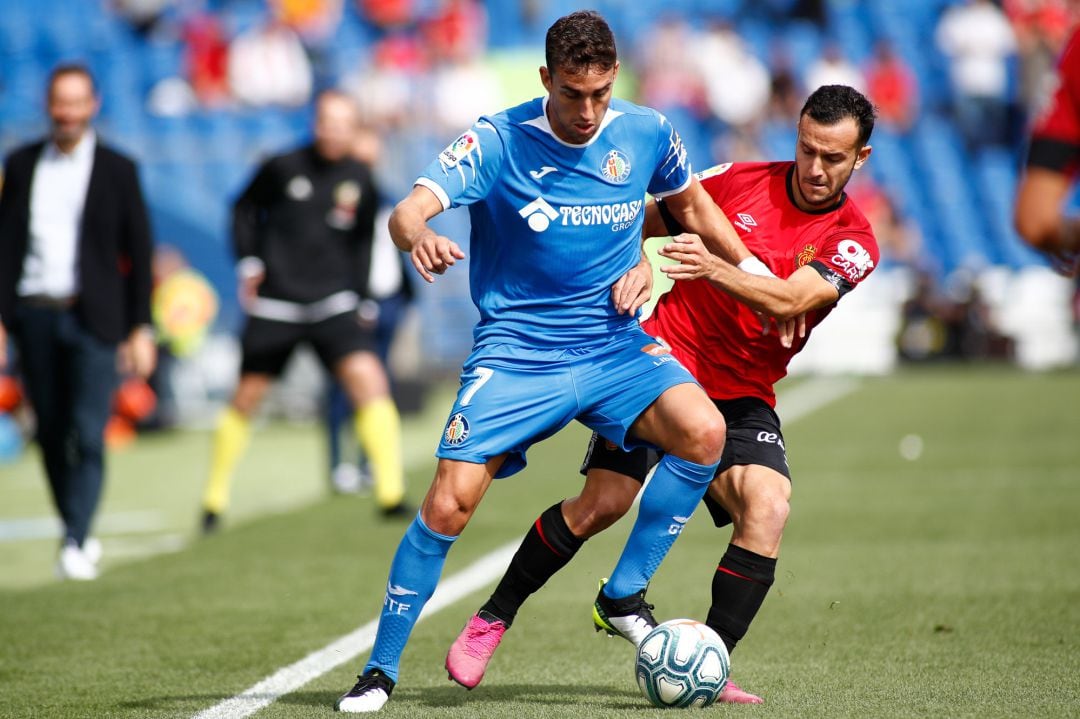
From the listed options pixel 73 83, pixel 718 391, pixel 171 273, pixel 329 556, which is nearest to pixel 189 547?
pixel 329 556

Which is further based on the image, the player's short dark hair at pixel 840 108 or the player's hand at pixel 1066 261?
the player's short dark hair at pixel 840 108

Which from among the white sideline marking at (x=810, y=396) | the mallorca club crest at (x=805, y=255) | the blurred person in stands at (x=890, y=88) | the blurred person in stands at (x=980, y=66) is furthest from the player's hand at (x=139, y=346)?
the blurred person in stands at (x=980, y=66)

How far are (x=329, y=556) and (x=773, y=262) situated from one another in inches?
158

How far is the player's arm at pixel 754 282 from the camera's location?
4992 mm

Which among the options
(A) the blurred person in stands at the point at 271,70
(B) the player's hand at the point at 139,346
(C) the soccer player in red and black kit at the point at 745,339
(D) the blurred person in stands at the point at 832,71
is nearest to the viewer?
(C) the soccer player in red and black kit at the point at 745,339

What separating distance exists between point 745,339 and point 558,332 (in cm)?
81

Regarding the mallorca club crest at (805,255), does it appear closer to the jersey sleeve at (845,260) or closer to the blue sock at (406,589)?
the jersey sleeve at (845,260)

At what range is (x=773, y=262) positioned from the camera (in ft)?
18.6

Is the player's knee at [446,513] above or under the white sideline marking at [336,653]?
above

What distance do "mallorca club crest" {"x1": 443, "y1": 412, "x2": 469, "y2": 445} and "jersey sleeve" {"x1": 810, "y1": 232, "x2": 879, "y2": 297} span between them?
4.38ft

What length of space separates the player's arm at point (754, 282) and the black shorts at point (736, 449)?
0.49 meters

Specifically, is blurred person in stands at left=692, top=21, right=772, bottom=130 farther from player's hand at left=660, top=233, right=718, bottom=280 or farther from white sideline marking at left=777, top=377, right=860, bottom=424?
player's hand at left=660, top=233, right=718, bottom=280

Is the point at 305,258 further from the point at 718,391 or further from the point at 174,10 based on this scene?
the point at 174,10

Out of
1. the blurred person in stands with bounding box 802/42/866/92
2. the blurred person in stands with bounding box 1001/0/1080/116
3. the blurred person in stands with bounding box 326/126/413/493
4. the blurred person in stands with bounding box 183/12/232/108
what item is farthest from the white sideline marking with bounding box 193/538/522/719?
the blurred person in stands with bounding box 183/12/232/108
